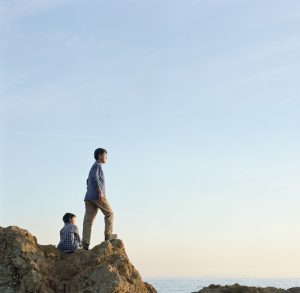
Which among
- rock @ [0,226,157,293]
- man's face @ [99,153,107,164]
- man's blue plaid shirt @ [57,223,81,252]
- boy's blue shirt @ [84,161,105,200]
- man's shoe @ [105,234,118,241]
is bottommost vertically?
rock @ [0,226,157,293]

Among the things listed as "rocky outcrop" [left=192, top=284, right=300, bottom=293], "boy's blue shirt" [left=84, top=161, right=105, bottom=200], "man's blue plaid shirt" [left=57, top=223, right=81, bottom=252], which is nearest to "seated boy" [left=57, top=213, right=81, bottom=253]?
"man's blue plaid shirt" [left=57, top=223, right=81, bottom=252]

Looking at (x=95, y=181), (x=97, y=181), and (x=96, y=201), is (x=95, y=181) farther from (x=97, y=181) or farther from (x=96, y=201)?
(x=96, y=201)

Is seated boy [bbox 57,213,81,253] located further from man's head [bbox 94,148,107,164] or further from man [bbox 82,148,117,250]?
man's head [bbox 94,148,107,164]

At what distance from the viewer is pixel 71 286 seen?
1249 centimetres

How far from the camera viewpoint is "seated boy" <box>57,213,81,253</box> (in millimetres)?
14273

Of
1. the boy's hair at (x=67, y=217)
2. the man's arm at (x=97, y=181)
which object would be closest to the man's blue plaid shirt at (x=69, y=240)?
the boy's hair at (x=67, y=217)

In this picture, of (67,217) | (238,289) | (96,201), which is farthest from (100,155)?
(238,289)

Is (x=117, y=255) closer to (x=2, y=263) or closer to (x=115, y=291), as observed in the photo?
(x=115, y=291)

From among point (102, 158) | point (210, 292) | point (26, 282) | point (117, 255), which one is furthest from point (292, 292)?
point (26, 282)

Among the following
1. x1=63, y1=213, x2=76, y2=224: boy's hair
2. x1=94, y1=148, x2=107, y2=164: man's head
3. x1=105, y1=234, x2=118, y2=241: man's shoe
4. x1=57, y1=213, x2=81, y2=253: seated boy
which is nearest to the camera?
x1=57, y1=213, x2=81, y2=253: seated boy

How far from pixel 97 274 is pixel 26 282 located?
1592mm

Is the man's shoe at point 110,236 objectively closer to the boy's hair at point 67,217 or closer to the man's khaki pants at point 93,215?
the man's khaki pants at point 93,215

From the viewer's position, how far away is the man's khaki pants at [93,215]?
1591 cm

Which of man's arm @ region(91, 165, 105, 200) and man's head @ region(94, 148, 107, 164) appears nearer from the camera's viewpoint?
man's arm @ region(91, 165, 105, 200)
